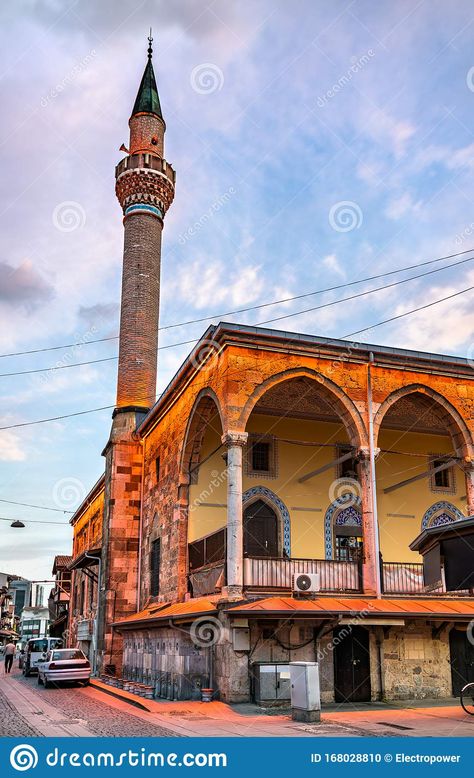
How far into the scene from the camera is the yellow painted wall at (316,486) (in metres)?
18.3

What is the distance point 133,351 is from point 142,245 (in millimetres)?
3871

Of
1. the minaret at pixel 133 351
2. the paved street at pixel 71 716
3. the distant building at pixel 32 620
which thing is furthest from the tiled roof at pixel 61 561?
the distant building at pixel 32 620

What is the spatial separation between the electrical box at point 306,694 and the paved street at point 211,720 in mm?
211

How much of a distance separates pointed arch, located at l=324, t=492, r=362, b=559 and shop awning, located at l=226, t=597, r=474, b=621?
188 inches

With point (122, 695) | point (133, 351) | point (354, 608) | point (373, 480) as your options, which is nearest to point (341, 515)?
point (373, 480)

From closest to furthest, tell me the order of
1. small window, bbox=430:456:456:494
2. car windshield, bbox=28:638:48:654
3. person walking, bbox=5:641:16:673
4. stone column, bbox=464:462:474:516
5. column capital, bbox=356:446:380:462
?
column capital, bbox=356:446:380:462 < stone column, bbox=464:462:474:516 < small window, bbox=430:456:456:494 < car windshield, bbox=28:638:48:654 < person walking, bbox=5:641:16:673

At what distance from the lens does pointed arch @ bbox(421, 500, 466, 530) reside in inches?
790

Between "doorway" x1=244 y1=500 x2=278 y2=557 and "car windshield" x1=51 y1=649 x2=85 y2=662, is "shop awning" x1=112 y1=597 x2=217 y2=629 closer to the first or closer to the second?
"car windshield" x1=51 y1=649 x2=85 y2=662

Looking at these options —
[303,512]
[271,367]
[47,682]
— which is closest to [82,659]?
[47,682]

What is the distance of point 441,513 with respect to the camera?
798 inches

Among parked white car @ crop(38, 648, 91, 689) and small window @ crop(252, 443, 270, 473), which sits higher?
small window @ crop(252, 443, 270, 473)

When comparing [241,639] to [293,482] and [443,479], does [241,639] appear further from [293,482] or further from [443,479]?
[443,479]

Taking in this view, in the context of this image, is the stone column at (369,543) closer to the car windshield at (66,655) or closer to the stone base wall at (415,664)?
the stone base wall at (415,664)

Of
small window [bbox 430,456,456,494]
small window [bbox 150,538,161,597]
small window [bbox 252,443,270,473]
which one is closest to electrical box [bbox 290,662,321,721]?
small window [bbox 252,443,270,473]
